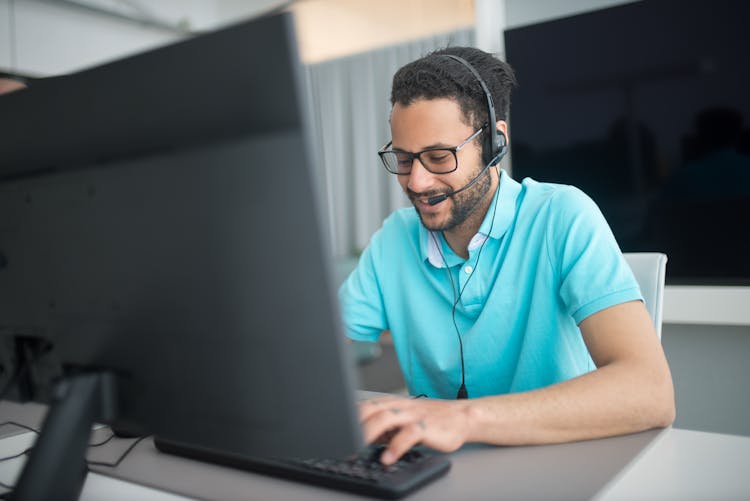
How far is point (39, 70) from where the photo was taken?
11.6 ft

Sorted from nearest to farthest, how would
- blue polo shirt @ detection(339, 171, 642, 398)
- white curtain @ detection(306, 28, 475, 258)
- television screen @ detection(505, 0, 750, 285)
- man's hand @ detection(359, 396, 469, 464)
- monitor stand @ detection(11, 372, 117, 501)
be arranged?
monitor stand @ detection(11, 372, 117, 501)
man's hand @ detection(359, 396, 469, 464)
blue polo shirt @ detection(339, 171, 642, 398)
television screen @ detection(505, 0, 750, 285)
white curtain @ detection(306, 28, 475, 258)

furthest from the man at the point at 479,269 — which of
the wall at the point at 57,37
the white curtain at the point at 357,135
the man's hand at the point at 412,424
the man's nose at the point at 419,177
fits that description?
the wall at the point at 57,37

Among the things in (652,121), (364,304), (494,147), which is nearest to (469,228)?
(494,147)

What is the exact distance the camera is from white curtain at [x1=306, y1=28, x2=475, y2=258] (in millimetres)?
3920

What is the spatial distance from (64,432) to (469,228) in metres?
0.95

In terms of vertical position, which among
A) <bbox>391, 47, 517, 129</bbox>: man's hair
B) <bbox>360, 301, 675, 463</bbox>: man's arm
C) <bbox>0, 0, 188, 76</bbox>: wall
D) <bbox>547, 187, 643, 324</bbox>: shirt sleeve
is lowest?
<bbox>360, 301, 675, 463</bbox>: man's arm

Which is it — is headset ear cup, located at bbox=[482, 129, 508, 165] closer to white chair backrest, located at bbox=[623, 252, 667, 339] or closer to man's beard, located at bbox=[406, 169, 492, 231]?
man's beard, located at bbox=[406, 169, 492, 231]

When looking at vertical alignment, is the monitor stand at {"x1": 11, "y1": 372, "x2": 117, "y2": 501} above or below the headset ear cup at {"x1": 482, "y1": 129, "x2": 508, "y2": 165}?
below

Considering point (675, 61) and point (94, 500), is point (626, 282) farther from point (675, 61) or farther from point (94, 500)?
point (675, 61)

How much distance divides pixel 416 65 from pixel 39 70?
3.08 meters

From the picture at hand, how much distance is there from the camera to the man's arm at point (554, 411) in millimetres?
741

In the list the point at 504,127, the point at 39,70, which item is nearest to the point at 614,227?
the point at 504,127

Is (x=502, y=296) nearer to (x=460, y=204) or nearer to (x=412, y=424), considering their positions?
(x=460, y=204)

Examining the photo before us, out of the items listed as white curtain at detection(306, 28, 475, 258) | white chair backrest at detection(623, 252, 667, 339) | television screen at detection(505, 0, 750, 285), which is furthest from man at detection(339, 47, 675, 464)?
white curtain at detection(306, 28, 475, 258)
